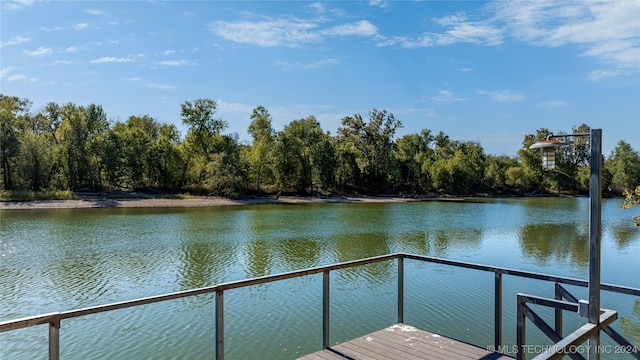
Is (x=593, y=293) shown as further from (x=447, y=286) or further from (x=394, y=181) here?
(x=394, y=181)

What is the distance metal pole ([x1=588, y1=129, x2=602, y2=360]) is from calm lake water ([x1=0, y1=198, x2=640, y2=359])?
17.4ft

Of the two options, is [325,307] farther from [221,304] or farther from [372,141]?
[372,141]

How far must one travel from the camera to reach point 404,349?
492 centimetres

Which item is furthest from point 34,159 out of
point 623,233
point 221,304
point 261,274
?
point 623,233

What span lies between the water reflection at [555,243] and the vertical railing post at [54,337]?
1625cm

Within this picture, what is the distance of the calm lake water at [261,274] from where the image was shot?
8273 millimetres

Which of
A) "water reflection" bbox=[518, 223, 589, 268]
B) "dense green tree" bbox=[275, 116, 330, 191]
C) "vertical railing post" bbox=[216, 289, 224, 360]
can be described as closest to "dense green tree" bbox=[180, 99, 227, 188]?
"dense green tree" bbox=[275, 116, 330, 191]

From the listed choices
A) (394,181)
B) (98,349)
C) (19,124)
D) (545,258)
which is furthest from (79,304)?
(394,181)

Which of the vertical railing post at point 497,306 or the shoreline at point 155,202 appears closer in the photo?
the vertical railing post at point 497,306

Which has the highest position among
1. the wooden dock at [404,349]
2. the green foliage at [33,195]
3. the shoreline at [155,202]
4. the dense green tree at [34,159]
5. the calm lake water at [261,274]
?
the dense green tree at [34,159]

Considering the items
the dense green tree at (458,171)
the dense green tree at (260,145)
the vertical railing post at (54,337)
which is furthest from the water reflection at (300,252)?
the dense green tree at (458,171)

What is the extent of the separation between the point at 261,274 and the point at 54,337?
1083cm

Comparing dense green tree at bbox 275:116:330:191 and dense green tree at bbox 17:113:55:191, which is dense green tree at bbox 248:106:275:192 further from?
dense green tree at bbox 17:113:55:191

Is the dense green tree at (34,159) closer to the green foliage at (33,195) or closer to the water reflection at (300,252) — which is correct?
the green foliage at (33,195)
